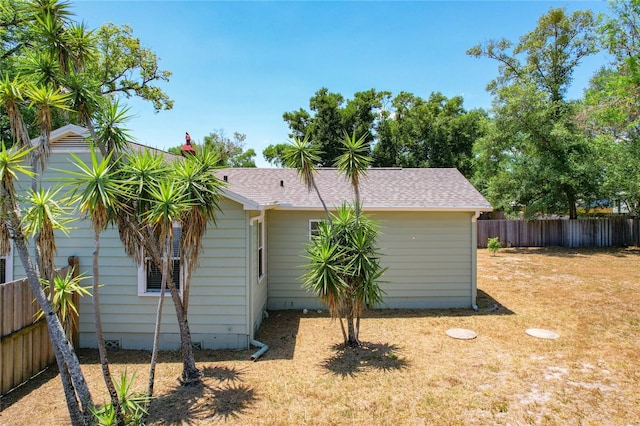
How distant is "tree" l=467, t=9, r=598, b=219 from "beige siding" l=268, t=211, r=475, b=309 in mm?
13667

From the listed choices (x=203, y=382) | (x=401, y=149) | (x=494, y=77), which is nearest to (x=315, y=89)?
(x=401, y=149)

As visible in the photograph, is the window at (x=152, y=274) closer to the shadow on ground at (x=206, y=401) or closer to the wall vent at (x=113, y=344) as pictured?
the wall vent at (x=113, y=344)

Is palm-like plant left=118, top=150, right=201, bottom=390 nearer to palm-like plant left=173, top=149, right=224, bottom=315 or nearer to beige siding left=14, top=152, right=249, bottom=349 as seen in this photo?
palm-like plant left=173, top=149, right=224, bottom=315

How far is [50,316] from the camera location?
3.85 meters

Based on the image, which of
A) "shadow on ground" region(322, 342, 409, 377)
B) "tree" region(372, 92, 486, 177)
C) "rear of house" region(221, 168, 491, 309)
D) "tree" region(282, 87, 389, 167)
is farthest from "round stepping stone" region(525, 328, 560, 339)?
"tree" region(372, 92, 486, 177)

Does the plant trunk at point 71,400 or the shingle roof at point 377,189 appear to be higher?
the shingle roof at point 377,189

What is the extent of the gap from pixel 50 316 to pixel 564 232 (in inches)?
973

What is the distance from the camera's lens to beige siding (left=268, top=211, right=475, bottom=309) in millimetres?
9875

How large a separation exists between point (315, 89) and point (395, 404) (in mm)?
27962

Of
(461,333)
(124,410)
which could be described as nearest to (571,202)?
(461,333)

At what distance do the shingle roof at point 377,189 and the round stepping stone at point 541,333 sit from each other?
3.23 m

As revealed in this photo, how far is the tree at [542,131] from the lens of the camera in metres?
19.8

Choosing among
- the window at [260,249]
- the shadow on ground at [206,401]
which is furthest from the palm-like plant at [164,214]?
the window at [260,249]

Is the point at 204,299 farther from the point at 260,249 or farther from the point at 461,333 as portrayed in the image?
the point at 461,333
